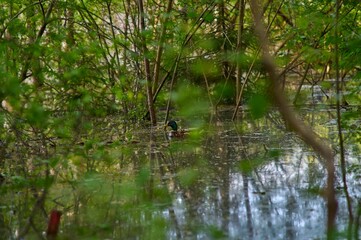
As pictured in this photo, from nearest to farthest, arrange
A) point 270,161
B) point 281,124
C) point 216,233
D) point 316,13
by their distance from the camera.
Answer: point 216,233
point 270,161
point 316,13
point 281,124

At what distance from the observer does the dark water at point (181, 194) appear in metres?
3.58

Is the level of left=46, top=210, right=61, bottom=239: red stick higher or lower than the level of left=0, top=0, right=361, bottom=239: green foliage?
lower

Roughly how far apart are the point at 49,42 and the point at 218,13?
3358 mm

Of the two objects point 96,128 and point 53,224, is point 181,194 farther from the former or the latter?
point 96,128

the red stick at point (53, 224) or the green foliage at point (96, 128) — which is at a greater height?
the green foliage at point (96, 128)

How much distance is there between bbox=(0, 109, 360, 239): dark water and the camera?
3584 millimetres

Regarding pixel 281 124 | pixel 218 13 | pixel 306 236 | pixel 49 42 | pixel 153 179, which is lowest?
pixel 306 236

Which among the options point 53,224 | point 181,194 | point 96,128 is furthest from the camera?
point 96,128

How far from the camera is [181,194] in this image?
14.3 ft

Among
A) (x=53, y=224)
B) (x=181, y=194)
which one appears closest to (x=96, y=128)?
(x=181, y=194)

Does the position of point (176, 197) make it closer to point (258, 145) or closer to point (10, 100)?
point (10, 100)

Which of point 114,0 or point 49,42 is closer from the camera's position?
point 49,42

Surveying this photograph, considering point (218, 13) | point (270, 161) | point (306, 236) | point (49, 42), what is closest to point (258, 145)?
point (270, 161)

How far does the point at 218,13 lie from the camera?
31.4 ft
